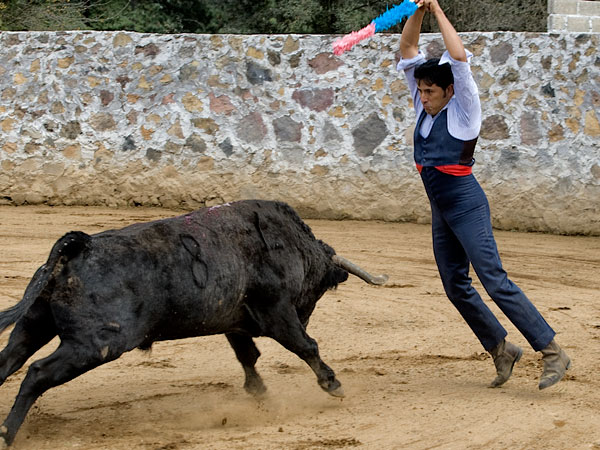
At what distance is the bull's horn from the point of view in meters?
5.48

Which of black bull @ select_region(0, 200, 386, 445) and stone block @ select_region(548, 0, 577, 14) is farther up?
stone block @ select_region(548, 0, 577, 14)

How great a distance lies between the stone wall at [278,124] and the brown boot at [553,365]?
531cm

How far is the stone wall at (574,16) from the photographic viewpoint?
12383mm

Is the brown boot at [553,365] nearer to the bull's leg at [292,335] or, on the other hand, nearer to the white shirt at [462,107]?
the bull's leg at [292,335]

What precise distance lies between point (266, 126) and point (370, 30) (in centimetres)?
574

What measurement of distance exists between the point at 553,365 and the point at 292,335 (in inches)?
61.0

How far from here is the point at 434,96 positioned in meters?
5.32

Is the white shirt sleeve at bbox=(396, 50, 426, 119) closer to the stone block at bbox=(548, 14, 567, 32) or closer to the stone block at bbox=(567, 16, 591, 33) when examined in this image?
the stone block at bbox=(548, 14, 567, 32)

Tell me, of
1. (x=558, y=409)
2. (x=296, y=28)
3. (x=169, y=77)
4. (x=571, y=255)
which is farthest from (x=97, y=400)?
(x=296, y=28)

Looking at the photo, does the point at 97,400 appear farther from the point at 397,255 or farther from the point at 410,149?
the point at 410,149

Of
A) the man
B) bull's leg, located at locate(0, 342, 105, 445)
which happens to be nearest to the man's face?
the man

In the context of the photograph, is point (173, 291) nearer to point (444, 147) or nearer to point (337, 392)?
point (337, 392)

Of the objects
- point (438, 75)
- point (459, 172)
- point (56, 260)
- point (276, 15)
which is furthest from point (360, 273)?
point (276, 15)

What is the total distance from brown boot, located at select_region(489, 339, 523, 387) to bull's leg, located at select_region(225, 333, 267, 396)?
4.59 ft
